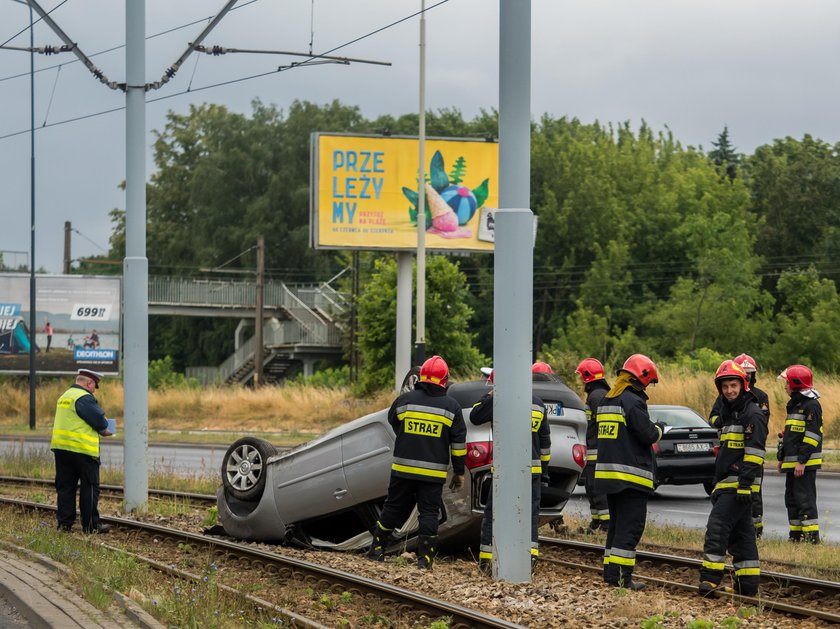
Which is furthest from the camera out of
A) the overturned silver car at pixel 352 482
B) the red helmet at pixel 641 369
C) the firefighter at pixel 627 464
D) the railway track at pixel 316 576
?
the overturned silver car at pixel 352 482

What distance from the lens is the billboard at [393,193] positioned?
38906 mm

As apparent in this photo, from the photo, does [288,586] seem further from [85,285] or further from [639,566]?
[85,285]

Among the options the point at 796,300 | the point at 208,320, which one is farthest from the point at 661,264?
the point at 208,320

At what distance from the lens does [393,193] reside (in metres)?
39.2

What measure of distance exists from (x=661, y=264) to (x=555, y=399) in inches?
2586

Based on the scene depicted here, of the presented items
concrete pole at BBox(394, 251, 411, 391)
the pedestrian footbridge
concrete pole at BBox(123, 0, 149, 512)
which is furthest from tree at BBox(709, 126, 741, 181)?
concrete pole at BBox(123, 0, 149, 512)

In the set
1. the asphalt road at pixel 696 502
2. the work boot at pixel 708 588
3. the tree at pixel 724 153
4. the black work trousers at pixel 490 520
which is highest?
the tree at pixel 724 153

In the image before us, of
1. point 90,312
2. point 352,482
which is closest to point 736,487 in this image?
point 352,482

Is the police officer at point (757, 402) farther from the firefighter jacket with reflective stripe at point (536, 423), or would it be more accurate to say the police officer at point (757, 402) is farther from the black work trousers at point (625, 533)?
the firefighter jacket with reflective stripe at point (536, 423)

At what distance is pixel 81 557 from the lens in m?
11.3

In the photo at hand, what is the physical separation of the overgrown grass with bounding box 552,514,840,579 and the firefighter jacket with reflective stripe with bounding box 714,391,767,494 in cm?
176

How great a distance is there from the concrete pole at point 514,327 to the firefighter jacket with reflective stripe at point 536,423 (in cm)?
67

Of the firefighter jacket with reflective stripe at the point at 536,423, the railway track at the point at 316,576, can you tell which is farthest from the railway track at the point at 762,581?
the railway track at the point at 316,576

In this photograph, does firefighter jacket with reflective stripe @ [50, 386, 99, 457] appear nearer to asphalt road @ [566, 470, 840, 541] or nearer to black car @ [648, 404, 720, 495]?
asphalt road @ [566, 470, 840, 541]
